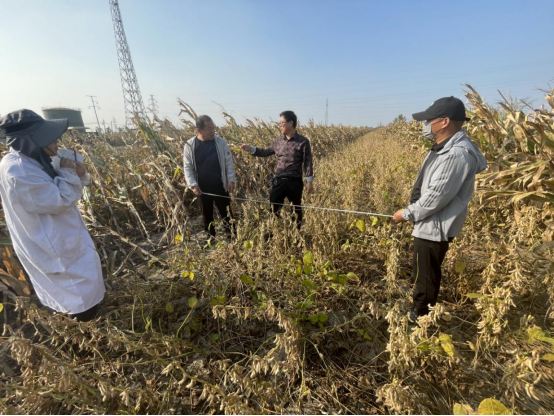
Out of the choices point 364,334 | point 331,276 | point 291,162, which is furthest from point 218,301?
point 291,162

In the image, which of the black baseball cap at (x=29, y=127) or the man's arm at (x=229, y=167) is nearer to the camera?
the black baseball cap at (x=29, y=127)

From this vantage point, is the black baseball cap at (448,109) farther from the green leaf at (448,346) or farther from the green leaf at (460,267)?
the green leaf at (448,346)

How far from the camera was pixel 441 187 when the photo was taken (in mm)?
1719

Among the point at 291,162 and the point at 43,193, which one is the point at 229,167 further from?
the point at 43,193

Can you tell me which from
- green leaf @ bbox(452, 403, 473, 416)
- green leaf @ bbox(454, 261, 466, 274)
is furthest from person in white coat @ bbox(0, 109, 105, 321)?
green leaf @ bbox(454, 261, 466, 274)

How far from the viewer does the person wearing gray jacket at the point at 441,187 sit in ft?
5.56

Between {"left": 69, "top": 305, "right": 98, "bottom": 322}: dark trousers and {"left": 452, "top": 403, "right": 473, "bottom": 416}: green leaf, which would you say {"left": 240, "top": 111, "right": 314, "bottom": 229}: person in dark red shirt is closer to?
{"left": 69, "top": 305, "right": 98, "bottom": 322}: dark trousers

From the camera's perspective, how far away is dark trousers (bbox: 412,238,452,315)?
6.21 ft

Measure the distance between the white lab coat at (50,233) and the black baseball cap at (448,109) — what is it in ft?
8.30

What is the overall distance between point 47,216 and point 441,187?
103 inches

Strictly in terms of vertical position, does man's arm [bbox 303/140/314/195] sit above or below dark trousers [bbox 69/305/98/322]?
above

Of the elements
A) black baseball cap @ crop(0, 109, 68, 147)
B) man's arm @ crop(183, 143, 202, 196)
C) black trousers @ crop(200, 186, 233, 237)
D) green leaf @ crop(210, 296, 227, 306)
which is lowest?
green leaf @ crop(210, 296, 227, 306)

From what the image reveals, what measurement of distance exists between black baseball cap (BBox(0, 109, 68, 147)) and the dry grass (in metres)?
0.99

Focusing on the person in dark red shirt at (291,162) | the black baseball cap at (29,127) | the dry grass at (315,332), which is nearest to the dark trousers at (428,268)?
the dry grass at (315,332)
